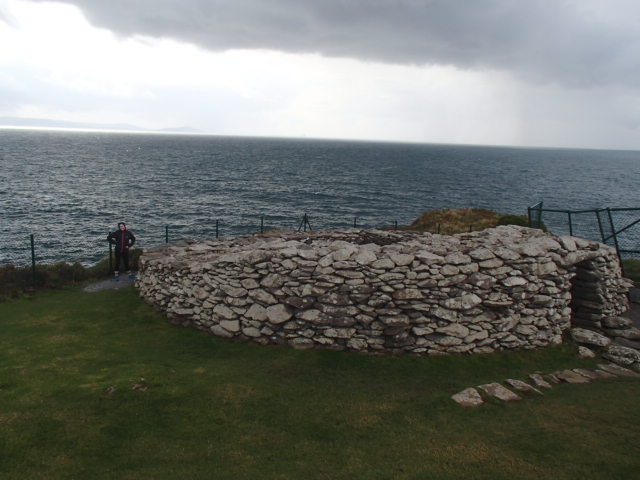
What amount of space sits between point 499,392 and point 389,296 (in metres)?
3.24

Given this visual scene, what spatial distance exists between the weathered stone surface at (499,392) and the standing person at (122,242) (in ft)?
44.3

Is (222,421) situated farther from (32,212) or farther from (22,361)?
(32,212)

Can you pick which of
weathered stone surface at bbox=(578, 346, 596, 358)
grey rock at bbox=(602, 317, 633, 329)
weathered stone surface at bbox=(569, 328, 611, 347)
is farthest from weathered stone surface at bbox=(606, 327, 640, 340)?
weathered stone surface at bbox=(578, 346, 596, 358)

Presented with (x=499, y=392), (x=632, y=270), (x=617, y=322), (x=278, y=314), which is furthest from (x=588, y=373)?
(x=632, y=270)

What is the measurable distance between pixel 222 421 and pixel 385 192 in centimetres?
6296

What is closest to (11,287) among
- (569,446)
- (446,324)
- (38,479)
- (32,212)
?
(38,479)

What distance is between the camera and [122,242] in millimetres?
16406

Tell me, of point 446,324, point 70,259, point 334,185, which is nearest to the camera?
point 446,324

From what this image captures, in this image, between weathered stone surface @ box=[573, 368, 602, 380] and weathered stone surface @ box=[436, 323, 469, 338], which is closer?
weathered stone surface @ box=[573, 368, 602, 380]

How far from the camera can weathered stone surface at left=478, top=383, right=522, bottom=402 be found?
8688 millimetres

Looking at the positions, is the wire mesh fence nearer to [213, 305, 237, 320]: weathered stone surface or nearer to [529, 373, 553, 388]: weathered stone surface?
[213, 305, 237, 320]: weathered stone surface

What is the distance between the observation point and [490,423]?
306 inches

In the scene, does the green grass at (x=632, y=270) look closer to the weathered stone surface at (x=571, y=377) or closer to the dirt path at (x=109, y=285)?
the weathered stone surface at (x=571, y=377)

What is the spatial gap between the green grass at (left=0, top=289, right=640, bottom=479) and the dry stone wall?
0.49 meters
